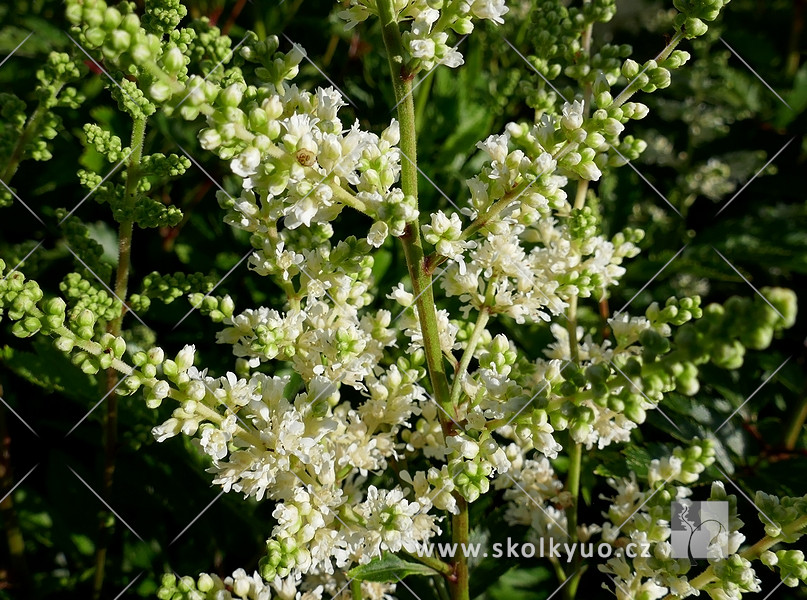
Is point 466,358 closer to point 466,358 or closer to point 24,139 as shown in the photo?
point 466,358

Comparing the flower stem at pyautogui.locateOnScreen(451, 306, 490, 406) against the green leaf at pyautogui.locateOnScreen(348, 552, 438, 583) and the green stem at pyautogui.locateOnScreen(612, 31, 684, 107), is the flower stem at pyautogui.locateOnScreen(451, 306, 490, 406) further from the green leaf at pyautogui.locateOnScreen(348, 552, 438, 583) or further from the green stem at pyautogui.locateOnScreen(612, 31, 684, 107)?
the green stem at pyautogui.locateOnScreen(612, 31, 684, 107)

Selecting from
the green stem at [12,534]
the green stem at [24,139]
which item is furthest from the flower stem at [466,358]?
the green stem at [12,534]

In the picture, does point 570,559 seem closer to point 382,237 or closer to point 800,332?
point 382,237

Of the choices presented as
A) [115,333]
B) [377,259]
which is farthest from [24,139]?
[377,259]

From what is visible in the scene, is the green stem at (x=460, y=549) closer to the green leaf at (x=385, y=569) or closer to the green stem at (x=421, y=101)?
the green leaf at (x=385, y=569)

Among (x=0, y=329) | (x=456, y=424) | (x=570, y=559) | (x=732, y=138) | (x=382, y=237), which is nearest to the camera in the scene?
(x=382, y=237)

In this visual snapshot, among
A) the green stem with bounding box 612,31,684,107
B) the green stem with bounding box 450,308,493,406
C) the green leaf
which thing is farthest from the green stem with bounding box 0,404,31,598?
the green stem with bounding box 612,31,684,107

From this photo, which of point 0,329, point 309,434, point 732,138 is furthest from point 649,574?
point 732,138
